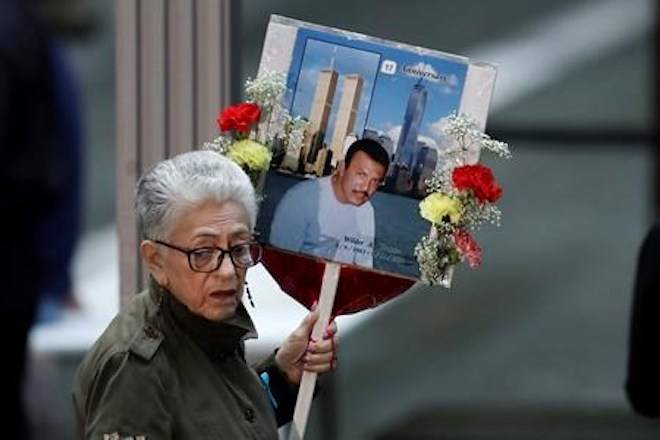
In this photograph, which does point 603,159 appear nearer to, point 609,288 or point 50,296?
point 609,288

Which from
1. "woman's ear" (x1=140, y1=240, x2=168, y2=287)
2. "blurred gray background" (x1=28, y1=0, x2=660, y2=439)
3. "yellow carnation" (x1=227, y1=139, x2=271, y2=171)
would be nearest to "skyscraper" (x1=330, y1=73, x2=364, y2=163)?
"yellow carnation" (x1=227, y1=139, x2=271, y2=171)

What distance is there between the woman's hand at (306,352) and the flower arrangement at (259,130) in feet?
0.94

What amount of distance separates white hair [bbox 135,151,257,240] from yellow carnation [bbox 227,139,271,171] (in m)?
0.24

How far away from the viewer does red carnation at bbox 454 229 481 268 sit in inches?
181

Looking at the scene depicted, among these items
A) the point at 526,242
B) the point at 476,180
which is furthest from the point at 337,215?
the point at 526,242

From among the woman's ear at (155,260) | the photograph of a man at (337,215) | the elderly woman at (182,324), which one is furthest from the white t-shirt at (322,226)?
the woman's ear at (155,260)

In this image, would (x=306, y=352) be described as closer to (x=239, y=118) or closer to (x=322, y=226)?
(x=322, y=226)

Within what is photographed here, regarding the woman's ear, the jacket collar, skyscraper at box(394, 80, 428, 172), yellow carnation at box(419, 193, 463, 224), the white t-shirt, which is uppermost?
skyscraper at box(394, 80, 428, 172)

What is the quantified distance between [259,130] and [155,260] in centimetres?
43

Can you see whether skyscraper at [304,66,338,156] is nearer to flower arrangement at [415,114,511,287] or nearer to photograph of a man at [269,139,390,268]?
photograph of a man at [269,139,390,268]

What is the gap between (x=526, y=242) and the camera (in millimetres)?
8930

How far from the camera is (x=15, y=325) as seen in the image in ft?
22.0

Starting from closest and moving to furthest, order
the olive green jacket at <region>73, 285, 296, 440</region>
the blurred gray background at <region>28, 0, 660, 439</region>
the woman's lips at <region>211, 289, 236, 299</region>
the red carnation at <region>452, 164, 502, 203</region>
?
the olive green jacket at <region>73, 285, 296, 440</region> < the woman's lips at <region>211, 289, 236, 299</region> < the red carnation at <region>452, 164, 502, 203</region> < the blurred gray background at <region>28, 0, 660, 439</region>

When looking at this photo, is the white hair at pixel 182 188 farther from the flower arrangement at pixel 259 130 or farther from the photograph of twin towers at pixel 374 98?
the photograph of twin towers at pixel 374 98
